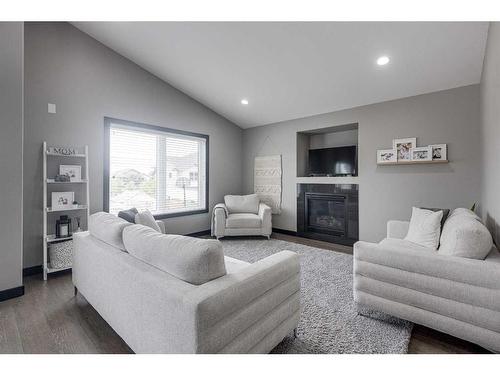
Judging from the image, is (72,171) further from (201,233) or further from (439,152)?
(439,152)

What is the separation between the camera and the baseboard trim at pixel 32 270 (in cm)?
289

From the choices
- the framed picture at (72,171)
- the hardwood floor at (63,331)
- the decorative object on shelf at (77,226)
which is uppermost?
the framed picture at (72,171)

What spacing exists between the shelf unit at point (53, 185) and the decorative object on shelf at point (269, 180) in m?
3.17

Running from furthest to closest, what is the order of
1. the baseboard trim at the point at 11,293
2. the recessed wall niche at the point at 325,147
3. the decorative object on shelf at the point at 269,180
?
1. the decorative object on shelf at the point at 269,180
2. the recessed wall niche at the point at 325,147
3. the baseboard trim at the point at 11,293

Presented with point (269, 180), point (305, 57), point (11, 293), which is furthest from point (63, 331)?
point (269, 180)

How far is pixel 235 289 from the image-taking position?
1180 millimetres

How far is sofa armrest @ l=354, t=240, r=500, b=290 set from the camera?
148cm

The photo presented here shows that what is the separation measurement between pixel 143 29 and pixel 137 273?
317 cm

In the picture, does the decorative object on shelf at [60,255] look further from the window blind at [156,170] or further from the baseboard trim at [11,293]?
the window blind at [156,170]

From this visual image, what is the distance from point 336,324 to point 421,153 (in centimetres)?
273

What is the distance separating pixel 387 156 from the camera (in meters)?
3.62

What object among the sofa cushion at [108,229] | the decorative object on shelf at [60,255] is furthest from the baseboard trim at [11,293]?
the sofa cushion at [108,229]

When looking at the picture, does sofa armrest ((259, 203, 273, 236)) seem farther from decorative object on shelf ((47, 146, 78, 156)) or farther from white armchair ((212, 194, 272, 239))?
decorative object on shelf ((47, 146, 78, 156))
